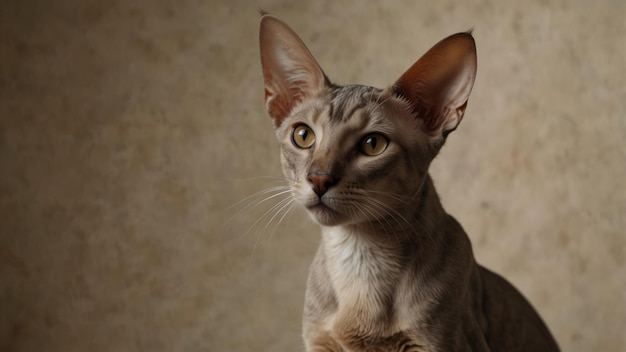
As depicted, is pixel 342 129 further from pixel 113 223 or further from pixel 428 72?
pixel 113 223

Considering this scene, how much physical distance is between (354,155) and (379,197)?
3.5 inches

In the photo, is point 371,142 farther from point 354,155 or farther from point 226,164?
point 226,164

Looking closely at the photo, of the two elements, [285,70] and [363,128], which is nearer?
[363,128]

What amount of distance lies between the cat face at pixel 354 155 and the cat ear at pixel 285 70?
5cm

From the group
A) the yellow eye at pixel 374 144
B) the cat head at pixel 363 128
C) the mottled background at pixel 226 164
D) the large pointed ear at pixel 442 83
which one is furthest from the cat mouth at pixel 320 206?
the mottled background at pixel 226 164

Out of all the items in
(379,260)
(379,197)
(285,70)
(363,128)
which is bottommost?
(379,260)

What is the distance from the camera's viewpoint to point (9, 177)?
7.95 ft

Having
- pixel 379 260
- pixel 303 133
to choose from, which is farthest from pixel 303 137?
pixel 379 260

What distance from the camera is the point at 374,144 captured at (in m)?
1.39

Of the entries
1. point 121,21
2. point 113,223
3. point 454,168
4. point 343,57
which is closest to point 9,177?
point 113,223

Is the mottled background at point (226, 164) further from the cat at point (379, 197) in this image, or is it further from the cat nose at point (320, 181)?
the cat nose at point (320, 181)

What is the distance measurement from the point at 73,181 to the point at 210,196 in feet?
1.46

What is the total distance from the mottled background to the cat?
880 millimetres

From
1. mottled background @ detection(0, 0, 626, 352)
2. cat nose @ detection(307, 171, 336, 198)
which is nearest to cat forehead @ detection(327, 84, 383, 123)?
cat nose @ detection(307, 171, 336, 198)
